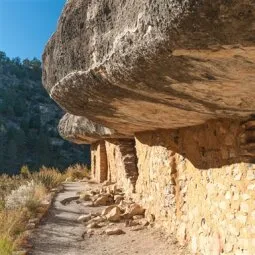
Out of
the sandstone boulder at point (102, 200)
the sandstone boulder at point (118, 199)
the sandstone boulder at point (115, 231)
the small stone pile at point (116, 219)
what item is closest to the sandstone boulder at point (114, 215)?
the small stone pile at point (116, 219)

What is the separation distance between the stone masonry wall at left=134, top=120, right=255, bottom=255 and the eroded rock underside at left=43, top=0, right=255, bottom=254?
11 millimetres

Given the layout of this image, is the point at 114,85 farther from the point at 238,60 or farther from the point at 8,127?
the point at 8,127

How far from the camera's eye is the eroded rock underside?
2119 millimetres

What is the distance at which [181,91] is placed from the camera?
3.22m

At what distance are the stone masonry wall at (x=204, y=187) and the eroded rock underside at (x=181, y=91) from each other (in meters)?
0.01

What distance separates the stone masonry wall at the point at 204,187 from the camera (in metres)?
3.62

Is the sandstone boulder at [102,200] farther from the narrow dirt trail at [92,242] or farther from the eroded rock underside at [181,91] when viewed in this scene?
the eroded rock underside at [181,91]

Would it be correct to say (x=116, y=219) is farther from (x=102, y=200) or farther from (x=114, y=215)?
(x=102, y=200)

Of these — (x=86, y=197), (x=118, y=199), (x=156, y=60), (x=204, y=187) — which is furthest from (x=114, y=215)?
(x=156, y=60)

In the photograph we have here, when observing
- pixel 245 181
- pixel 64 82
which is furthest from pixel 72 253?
pixel 245 181

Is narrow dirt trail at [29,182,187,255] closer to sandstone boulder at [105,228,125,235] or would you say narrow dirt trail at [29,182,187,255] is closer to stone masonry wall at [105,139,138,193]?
sandstone boulder at [105,228,125,235]

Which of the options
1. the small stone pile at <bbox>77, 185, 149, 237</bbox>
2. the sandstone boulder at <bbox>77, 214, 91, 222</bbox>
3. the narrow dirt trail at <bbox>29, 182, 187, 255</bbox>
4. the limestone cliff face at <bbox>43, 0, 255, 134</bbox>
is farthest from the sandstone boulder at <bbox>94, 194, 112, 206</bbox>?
the limestone cliff face at <bbox>43, 0, 255, 134</bbox>

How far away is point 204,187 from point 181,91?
1654mm

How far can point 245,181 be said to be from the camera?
3.56 meters
